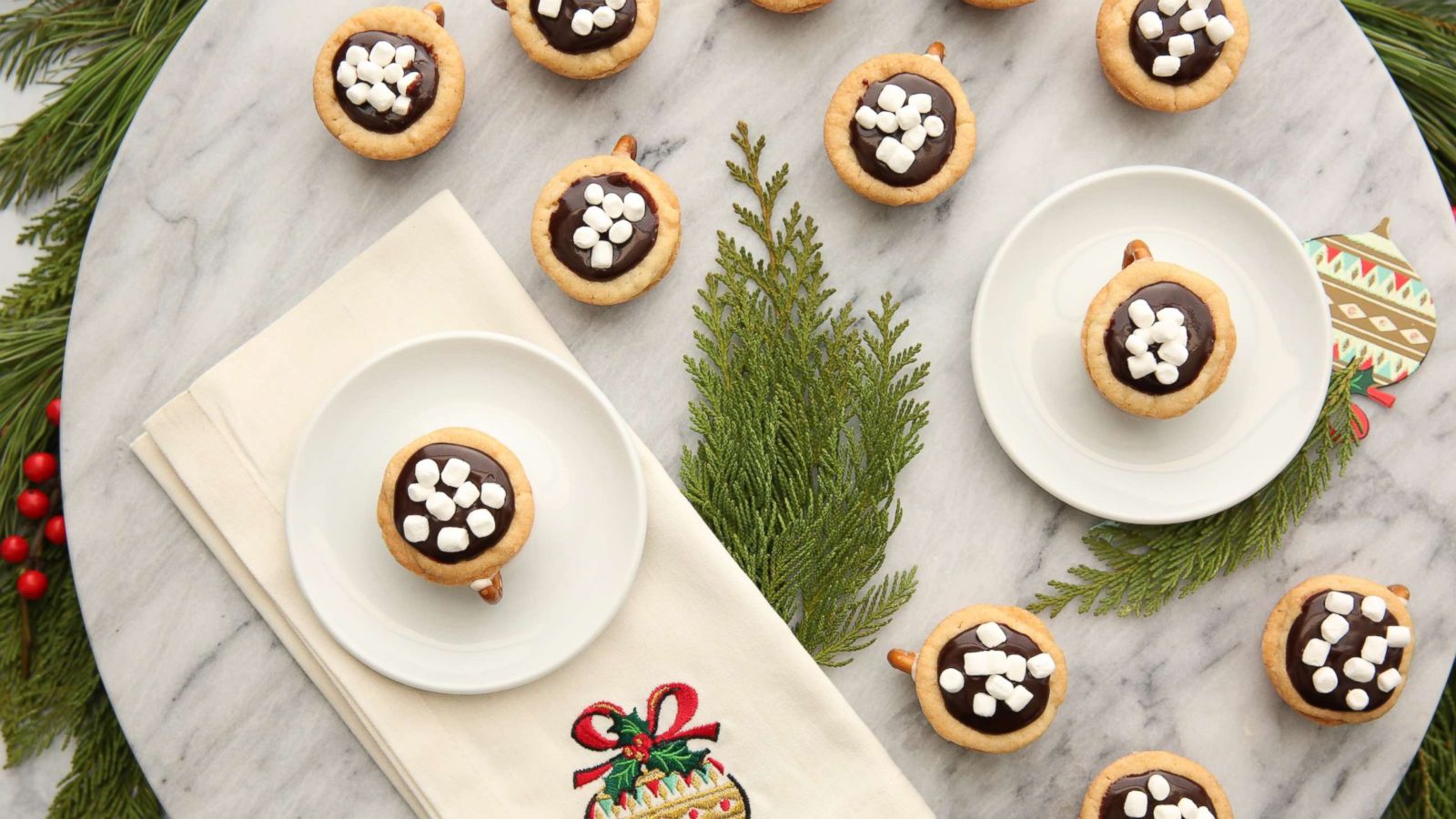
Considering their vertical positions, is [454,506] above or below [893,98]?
below

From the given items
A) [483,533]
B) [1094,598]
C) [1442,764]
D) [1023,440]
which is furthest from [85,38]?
[1442,764]

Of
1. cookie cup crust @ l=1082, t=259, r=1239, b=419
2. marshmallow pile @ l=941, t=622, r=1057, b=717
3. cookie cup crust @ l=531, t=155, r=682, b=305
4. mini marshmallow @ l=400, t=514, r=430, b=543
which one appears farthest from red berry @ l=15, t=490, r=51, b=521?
cookie cup crust @ l=1082, t=259, r=1239, b=419

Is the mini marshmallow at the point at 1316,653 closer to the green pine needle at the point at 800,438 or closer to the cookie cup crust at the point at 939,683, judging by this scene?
the cookie cup crust at the point at 939,683

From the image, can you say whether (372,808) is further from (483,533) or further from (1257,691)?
(1257,691)

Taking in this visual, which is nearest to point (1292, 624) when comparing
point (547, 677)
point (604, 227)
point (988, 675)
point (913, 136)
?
point (988, 675)

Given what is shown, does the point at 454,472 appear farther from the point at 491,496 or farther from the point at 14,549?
the point at 14,549

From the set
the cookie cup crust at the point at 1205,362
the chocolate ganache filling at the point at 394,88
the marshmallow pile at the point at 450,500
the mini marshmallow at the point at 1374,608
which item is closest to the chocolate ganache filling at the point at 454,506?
the marshmallow pile at the point at 450,500

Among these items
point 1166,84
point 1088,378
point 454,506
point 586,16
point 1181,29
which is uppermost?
point 1181,29
